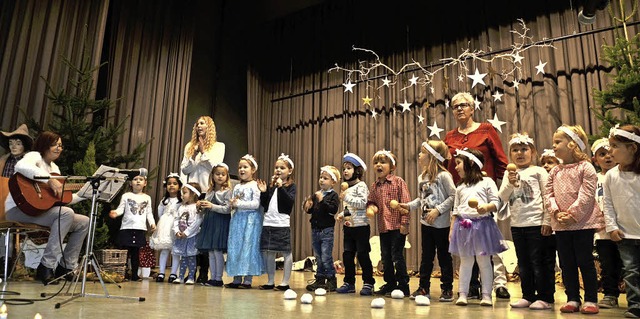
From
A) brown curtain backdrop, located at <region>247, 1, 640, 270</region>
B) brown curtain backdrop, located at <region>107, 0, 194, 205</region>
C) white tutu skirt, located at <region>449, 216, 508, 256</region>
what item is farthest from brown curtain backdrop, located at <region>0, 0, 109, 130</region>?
white tutu skirt, located at <region>449, 216, 508, 256</region>

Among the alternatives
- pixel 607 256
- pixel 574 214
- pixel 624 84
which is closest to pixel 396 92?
pixel 624 84

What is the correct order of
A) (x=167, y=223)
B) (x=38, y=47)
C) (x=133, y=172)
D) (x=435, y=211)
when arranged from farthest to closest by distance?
(x=38, y=47) → (x=167, y=223) → (x=435, y=211) → (x=133, y=172)

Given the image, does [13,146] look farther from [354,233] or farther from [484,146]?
[484,146]

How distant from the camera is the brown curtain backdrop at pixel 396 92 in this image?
21.0 feet

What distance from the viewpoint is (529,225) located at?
3.32m

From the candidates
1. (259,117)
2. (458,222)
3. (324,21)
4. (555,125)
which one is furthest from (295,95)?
(458,222)

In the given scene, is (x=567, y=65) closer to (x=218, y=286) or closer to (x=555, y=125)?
(x=555, y=125)

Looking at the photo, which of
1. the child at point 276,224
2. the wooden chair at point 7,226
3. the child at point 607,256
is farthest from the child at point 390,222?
the wooden chair at point 7,226

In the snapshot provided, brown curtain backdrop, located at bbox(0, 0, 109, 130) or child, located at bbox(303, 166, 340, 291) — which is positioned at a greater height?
brown curtain backdrop, located at bbox(0, 0, 109, 130)

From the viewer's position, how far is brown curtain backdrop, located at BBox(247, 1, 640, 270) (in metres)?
6.39

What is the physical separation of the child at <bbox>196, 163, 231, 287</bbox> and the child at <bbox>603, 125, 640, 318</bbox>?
3.25 m

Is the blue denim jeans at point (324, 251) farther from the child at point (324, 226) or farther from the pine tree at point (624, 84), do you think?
the pine tree at point (624, 84)

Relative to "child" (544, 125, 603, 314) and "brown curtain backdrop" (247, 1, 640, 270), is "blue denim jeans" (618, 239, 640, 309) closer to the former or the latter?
"child" (544, 125, 603, 314)

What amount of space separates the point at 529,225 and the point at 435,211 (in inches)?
25.9
